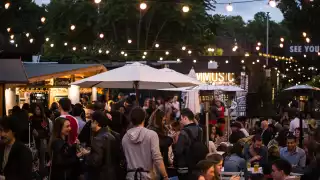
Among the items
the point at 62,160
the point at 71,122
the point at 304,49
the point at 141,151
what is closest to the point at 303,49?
the point at 304,49

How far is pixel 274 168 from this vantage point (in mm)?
7711

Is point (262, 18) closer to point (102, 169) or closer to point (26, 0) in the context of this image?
point (26, 0)

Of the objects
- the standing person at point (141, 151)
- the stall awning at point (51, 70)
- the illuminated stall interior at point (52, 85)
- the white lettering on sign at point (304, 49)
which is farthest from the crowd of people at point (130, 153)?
the white lettering on sign at point (304, 49)

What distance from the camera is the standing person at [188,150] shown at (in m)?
8.87

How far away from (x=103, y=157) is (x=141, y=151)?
494 mm

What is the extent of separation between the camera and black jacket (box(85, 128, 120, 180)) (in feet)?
25.4

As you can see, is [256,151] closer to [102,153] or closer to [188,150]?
[188,150]

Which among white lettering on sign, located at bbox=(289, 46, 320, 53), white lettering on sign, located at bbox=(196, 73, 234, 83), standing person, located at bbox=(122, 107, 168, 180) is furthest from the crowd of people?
white lettering on sign, located at bbox=(196, 73, 234, 83)

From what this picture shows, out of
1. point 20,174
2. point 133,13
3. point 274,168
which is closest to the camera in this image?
point 20,174

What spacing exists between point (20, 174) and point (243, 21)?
124 meters

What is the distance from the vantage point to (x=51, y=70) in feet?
72.7

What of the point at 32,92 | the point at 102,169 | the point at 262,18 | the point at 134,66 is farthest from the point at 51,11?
the point at 262,18

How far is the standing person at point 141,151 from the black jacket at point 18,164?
1.61 meters

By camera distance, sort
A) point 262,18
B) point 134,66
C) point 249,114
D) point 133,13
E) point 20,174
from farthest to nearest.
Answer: point 262,18 → point 133,13 → point 249,114 → point 134,66 → point 20,174
